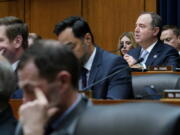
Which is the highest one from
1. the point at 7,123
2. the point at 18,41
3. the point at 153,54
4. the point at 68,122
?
the point at 18,41

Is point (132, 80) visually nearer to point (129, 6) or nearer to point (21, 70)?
point (21, 70)

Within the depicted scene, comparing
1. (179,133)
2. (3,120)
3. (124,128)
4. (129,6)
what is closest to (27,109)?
(124,128)

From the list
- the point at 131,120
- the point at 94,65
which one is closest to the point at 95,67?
the point at 94,65

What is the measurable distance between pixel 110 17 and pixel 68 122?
557 centimetres

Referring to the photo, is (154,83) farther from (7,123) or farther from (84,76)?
(7,123)

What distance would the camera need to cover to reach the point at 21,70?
154 cm


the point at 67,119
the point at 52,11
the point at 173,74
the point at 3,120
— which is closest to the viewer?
the point at 67,119

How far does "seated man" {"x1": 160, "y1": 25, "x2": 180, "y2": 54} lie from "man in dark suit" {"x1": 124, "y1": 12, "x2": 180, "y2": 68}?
20.8 inches

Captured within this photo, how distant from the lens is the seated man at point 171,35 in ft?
19.2

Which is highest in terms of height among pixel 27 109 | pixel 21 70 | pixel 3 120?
pixel 21 70

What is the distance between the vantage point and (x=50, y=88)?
149cm

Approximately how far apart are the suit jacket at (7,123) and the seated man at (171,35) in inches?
156

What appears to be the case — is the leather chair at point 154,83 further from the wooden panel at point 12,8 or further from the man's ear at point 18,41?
the wooden panel at point 12,8

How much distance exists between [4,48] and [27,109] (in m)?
2.07
